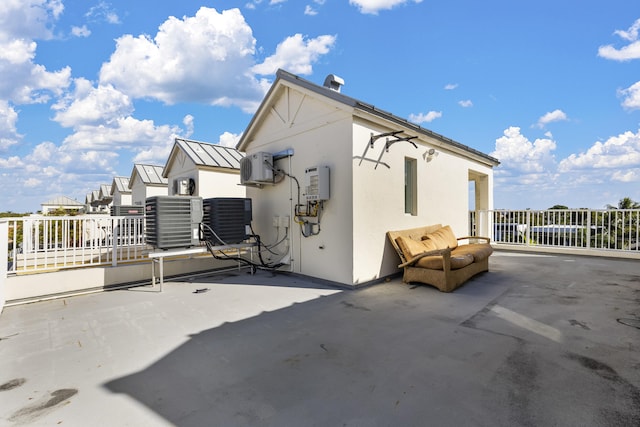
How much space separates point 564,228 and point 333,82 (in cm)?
780

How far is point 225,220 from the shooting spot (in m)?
5.86

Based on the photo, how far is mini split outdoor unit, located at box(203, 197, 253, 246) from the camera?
19.0 ft

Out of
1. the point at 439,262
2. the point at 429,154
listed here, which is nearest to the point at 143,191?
the point at 429,154

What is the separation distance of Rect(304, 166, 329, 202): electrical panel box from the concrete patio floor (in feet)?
5.63

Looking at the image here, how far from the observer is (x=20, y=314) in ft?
12.7

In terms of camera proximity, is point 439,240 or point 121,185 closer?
point 439,240

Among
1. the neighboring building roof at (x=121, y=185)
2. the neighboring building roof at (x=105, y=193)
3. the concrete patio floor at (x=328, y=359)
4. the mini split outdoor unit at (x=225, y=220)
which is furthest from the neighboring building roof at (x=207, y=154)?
the neighboring building roof at (x=105, y=193)

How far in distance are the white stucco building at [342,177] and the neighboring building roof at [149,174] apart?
30.4 feet

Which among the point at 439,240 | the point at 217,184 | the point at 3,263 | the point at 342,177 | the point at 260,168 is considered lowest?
the point at 3,263

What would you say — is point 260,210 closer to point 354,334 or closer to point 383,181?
point 383,181

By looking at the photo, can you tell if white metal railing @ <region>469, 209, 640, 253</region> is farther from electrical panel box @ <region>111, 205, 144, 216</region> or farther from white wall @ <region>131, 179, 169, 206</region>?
white wall @ <region>131, 179, 169, 206</region>

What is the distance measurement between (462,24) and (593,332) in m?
5.84

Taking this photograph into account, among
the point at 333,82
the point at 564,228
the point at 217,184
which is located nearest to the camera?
the point at 333,82

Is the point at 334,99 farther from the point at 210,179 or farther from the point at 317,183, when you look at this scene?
the point at 210,179
